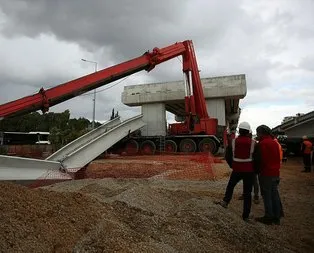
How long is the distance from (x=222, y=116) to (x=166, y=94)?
4670mm

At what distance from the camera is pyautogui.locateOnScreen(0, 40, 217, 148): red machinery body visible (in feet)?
53.7

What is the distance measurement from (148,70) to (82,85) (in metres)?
5.19

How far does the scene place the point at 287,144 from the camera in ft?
96.0

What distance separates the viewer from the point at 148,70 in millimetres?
22438

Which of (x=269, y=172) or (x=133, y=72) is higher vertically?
(x=133, y=72)

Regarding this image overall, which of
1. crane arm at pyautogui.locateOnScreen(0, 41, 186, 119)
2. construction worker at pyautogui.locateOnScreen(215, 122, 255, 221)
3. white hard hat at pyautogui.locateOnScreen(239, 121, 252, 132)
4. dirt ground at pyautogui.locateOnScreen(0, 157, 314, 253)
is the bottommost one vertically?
dirt ground at pyautogui.locateOnScreen(0, 157, 314, 253)

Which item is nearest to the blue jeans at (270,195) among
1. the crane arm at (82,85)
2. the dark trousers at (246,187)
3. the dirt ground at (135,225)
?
the dirt ground at (135,225)

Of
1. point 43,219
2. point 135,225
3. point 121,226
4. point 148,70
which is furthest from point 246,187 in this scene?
point 148,70

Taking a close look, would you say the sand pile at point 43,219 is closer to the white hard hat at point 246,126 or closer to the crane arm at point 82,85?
the white hard hat at point 246,126

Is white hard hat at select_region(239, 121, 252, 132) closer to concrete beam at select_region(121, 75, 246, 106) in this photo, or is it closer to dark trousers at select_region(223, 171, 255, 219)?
dark trousers at select_region(223, 171, 255, 219)

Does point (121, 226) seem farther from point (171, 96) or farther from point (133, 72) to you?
point (171, 96)

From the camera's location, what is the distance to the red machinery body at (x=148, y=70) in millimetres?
16359

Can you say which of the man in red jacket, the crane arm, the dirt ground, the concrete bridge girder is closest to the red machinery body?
the crane arm

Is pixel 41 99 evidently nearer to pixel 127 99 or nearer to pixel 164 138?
pixel 164 138
